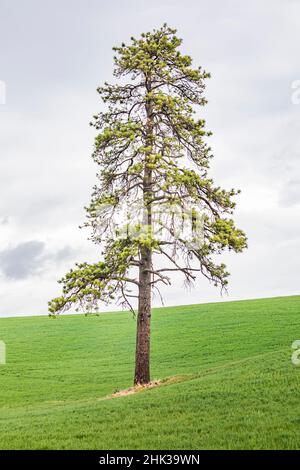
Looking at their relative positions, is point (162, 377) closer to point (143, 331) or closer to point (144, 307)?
point (143, 331)

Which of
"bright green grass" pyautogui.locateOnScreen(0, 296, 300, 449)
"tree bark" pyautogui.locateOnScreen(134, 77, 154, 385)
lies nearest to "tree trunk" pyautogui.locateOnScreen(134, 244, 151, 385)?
"tree bark" pyautogui.locateOnScreen(134, 77, 154, 385)

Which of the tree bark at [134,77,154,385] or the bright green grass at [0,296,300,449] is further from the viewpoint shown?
the tree bark at [134,77,154,385]

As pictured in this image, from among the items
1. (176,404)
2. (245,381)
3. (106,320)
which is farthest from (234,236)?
(106,320)

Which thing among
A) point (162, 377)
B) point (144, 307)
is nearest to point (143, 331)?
point (144, 307)

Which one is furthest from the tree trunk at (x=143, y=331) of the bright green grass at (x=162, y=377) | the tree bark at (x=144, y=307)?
the bright green grass at (x=162, y=377)

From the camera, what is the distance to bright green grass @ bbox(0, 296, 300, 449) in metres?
12.8

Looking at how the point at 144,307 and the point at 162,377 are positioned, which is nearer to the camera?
the point at 144,307

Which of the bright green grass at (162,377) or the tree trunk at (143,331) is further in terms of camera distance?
the tree trunk at (143,331)

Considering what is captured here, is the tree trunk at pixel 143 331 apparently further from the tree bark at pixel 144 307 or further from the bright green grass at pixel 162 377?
the bright green grass at pixel 162 377

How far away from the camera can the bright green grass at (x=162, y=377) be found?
12828mm

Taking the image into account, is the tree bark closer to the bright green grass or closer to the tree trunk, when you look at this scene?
the tree trunk

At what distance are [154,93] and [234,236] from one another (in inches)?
277

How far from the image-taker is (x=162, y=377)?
1098 inches
